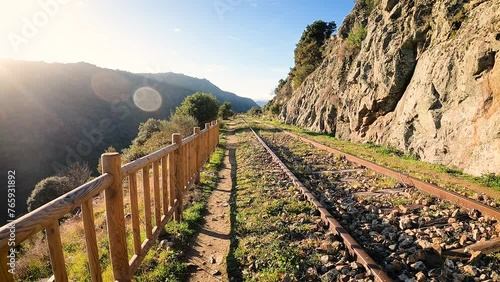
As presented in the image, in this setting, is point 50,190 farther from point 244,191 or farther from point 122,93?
point 122,93

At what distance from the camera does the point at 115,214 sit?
2797mm

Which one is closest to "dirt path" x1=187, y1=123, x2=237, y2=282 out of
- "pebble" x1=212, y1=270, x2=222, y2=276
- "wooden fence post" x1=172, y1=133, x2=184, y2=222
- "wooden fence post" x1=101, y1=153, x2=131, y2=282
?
"pebble" x1=212, y1=270, x2=222, y2=276

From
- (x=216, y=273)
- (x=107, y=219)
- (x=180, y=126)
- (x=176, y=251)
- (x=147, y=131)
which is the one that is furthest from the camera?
(x=147, y=131)

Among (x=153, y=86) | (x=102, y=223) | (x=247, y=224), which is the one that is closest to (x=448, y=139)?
(x=247, y=224)

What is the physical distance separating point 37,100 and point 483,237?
118566 millimetres

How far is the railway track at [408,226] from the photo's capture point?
3.19m

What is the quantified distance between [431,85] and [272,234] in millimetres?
10342

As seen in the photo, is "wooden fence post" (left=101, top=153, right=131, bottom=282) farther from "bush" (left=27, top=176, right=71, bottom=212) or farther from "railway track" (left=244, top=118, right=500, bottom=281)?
"bush" (left=27, top=176, right=71, bottom=212)

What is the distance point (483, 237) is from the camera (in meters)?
3.80

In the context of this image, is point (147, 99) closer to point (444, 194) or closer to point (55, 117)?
point (55, 117)

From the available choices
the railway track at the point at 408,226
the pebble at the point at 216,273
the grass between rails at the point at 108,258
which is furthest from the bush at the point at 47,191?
the pebble at the point at 216,273

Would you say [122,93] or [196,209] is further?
[122,93]

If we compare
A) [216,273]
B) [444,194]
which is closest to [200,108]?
[444,194]

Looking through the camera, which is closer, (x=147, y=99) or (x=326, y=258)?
(x=326, y=258)
